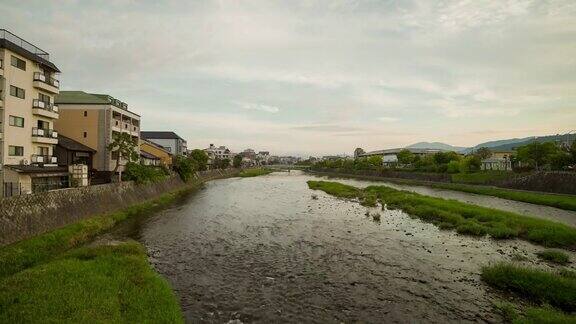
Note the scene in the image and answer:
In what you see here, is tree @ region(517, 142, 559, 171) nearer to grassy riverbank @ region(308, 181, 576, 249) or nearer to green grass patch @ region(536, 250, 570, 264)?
grassy riverbank @ region(308, 181, 576, 249)

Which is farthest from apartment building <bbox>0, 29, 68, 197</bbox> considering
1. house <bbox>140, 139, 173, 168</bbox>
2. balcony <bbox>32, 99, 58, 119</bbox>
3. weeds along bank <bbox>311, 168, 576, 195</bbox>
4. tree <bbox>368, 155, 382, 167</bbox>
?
tree <bbox>368, 155, 382, 167</bbox>

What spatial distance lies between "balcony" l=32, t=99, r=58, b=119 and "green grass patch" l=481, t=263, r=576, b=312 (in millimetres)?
39648

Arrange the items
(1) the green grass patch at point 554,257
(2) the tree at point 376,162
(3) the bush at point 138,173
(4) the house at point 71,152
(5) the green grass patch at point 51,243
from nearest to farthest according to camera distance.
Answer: (5) the green grass patch at point 51,243, (1) the green grass patch at point 554,257, (4) the house at point 71,152, (3) the bush at point 138,173, (2) the tree at point 376,162

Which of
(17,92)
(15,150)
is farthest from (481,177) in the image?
(17,92)

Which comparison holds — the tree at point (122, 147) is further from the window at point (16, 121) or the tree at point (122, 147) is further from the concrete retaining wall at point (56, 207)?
the window at point (16, 121)

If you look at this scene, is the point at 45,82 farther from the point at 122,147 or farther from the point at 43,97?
the point at 122,147

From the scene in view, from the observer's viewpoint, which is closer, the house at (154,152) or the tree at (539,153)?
the tree at (539,153)

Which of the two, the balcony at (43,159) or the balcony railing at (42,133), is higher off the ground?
the balcony railing at (42,133)

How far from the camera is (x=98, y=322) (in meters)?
10.9

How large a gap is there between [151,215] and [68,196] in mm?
9287

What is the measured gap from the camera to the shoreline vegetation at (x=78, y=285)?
11.7 metres

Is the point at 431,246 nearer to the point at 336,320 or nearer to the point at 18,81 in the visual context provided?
the point at 336,320

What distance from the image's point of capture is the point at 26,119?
3186cm

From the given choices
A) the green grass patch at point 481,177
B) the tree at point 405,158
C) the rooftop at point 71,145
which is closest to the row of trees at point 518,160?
the tree at point 405,158
